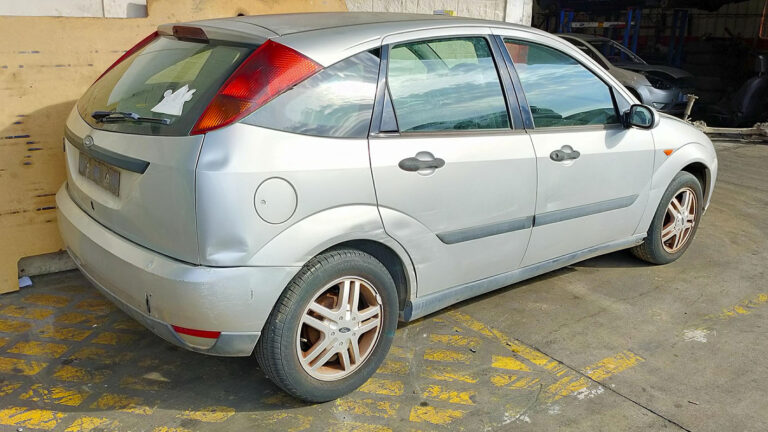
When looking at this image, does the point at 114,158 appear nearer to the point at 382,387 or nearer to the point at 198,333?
the point at 198,333

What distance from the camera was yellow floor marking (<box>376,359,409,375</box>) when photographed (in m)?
3.25

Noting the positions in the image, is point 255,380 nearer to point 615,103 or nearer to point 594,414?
point 594,414

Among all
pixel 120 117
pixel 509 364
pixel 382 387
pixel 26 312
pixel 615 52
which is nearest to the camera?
pixel 120 117

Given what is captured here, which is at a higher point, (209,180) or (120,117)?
(120,117)

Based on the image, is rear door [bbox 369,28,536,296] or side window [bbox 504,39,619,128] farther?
side window [bbox 504,39,619,128]

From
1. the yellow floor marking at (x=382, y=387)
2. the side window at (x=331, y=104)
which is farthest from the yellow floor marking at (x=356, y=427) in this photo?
the side window at (x=331, y=104)

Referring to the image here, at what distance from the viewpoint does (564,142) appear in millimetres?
3590

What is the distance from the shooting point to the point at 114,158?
2.74 meters

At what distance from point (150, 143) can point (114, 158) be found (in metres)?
0.25

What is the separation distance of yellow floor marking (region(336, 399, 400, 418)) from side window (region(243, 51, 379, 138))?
4.04 ft

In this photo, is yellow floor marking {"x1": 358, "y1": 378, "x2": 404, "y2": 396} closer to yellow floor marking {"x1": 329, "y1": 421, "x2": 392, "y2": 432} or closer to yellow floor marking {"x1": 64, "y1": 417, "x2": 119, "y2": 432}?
yellow floor marking {"x1": 329, "y1": 421, "x2": 392, "y2": 432}

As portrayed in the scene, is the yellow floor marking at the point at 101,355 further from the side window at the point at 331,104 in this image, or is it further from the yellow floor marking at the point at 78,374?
the side window at the point at 331,104

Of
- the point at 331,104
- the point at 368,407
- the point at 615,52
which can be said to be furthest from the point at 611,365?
the point at 615,52

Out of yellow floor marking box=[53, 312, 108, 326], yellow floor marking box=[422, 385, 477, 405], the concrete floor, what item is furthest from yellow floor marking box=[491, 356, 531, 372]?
yellow floor marking box=[53, 312, 108, 326]
